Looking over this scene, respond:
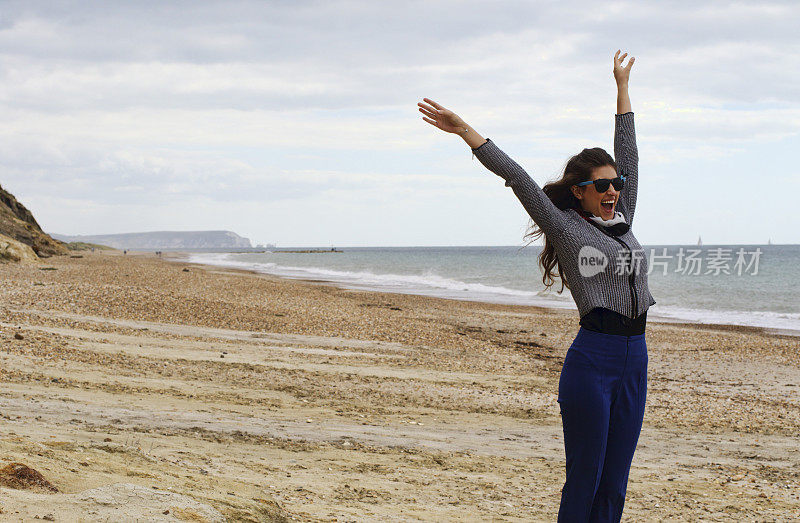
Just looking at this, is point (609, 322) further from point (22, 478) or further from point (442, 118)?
point (22, 478)

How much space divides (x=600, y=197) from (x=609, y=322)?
0.61 meters

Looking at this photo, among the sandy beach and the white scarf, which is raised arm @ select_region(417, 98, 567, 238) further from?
the sandy beach

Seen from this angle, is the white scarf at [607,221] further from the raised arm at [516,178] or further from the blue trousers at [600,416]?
the blue trousers at [600,416]

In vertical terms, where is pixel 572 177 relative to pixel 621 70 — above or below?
below

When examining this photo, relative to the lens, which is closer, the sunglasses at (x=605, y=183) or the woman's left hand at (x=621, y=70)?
the sunglasses at (x=605, y=183)

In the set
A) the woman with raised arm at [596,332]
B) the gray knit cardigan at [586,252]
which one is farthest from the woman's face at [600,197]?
the gray knit cardigan at [586,252]

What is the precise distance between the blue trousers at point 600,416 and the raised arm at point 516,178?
51cm

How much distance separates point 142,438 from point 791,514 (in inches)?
220

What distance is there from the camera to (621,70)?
374 centimetres

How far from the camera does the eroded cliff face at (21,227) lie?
137ft

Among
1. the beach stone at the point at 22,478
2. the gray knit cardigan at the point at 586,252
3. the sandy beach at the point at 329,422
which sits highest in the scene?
the gray knit cardigan at the point at 586,252

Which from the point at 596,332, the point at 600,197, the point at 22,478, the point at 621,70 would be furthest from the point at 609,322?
the point at 22,478

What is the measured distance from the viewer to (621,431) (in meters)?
2.99

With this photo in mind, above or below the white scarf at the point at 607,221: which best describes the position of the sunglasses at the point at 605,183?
above
